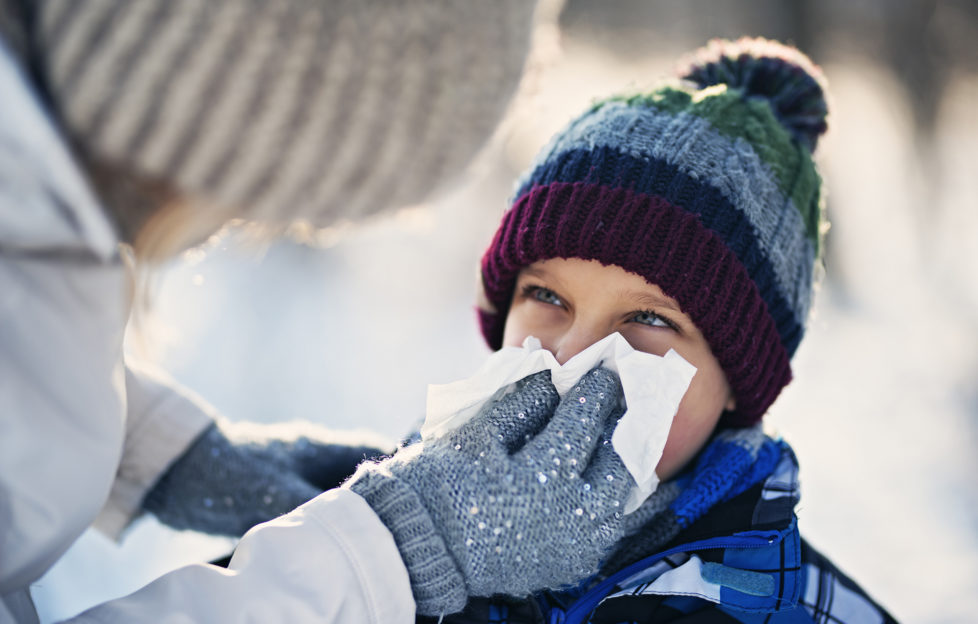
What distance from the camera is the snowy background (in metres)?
1.82

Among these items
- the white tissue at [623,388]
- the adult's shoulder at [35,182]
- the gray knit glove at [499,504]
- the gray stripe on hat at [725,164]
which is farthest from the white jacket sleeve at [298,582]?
the gray stripe on hat at [725,164]

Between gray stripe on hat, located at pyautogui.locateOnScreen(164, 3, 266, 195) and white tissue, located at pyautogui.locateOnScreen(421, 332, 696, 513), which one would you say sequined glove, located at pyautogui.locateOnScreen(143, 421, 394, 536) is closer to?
white tissue, located at pyautogui.locateOnScreen(421, 332, 696, 513)

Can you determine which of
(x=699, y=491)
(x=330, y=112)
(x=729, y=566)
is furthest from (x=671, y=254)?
(x=330, y=112)

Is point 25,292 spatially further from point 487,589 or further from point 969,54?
point 969,54

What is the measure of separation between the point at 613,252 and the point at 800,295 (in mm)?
403

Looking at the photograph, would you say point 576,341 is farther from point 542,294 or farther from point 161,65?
point 161,65

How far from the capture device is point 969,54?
7.91 m

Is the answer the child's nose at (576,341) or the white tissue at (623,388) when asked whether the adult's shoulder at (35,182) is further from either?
the child's nose at (576,341)

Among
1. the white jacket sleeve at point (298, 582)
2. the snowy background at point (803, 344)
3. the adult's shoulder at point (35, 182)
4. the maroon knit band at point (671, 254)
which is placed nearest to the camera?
the adult's shoulder at point (35, 182)

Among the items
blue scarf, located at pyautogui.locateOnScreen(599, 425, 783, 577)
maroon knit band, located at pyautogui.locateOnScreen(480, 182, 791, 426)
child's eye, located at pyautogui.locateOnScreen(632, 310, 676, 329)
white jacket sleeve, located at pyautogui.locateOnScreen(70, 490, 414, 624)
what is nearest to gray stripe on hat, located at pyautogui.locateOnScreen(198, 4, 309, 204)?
white jacket sleeve, located at pyautogui.locateOnScreen(70, 490, 414, 624)

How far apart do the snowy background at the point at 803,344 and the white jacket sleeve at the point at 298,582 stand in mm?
319

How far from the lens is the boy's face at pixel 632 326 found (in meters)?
1.33

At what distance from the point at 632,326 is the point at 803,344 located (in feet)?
9.47

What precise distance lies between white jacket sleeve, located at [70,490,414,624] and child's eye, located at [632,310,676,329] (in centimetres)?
64
